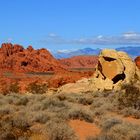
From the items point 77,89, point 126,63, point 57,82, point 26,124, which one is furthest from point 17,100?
point 57,82

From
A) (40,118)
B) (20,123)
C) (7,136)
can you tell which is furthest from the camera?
(40,118)

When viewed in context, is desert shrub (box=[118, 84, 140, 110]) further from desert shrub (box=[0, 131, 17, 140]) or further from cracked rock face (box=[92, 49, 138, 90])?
cracked rock face (box=[92, 49, 138, 90])

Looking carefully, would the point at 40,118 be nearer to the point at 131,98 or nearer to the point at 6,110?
the point at 6,110

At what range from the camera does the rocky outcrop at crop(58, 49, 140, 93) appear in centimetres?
3234

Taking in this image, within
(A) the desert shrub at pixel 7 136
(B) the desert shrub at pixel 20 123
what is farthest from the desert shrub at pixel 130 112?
(A) the desert shrub at pixel 7 136

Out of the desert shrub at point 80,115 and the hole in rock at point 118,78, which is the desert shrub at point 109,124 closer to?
the desert shrub at point 80,115

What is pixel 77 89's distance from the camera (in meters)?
32.8

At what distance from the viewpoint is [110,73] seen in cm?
3275

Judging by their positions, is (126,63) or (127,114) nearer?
(127,114)

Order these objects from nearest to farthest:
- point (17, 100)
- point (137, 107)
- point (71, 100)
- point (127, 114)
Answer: point (127, 114) → point (137, 107) → point (17, 100) → point (71, 100)

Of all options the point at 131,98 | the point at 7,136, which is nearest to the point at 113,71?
the point at 131,98

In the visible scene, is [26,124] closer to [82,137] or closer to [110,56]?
A: [82,137]

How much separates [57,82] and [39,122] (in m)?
28.2

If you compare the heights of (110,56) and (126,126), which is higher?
(110,56)
